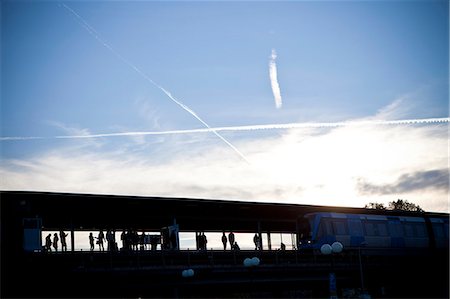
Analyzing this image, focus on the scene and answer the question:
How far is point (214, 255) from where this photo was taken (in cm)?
3077

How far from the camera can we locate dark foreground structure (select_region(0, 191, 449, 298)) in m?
27.0

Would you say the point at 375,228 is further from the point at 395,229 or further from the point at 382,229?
the point at 395,229

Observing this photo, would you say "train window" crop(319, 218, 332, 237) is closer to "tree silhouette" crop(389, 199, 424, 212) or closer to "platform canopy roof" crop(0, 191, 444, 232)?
"platform canopy roof" crop(0, 191, 444, 232)

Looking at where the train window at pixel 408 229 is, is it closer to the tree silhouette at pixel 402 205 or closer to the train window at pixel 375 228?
the train window at pixel 375 228

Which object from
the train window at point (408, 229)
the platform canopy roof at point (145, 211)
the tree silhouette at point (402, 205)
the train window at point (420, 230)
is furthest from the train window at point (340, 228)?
the tree silhouette at point (402, 205)

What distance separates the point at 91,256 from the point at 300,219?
818 inches

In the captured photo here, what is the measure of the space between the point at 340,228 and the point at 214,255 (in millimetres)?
14081

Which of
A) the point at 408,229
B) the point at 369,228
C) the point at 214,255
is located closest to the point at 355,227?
the point at 369,228

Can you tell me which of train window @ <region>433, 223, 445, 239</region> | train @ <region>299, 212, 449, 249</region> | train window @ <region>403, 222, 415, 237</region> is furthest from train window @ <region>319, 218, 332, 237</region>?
train window @ <region>433, 223, 445, 239</region>

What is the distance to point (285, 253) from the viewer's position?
3303cm

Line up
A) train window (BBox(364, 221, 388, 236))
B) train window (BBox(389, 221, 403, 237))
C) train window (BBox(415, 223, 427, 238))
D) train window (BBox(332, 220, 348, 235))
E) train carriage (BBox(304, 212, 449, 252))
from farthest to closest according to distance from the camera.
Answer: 1. train window (BBox(415, 223, 427, 238))
2. train window (BBox(389, 221, 403, 237))
3. train window (BBox(364, 221, 388, 236))
4. train window (BBox(332, 220, 348, 235))
5. train carriage (BBox(304, 212, 449, 252))

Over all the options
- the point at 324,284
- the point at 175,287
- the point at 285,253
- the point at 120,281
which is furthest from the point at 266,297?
the point at 120,281

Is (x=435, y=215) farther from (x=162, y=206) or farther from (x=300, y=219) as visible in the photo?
(x=162, y=206)

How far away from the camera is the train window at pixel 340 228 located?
135 feet
